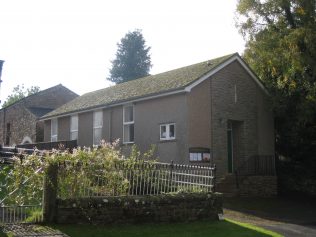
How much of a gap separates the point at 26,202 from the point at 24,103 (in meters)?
32.2

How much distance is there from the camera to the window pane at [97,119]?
87.0 ft

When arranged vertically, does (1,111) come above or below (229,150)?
above

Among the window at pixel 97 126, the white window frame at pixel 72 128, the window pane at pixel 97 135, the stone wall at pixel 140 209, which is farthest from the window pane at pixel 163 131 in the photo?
the stone wall at pixel 140 209

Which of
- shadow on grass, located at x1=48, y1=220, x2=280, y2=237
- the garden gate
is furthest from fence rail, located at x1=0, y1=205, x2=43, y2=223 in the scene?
shadow on grass, located at x1=48, y1=220, x2=280, y2=237

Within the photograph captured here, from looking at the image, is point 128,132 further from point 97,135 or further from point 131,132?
point 97,135

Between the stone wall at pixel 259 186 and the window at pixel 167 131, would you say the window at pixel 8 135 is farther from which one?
the stone wall at pixel 259 186

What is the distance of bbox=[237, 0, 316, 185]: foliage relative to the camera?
70.6 feet

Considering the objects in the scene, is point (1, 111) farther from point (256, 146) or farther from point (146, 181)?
point (146, 181)

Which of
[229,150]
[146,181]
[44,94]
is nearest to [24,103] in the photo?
[44,94]

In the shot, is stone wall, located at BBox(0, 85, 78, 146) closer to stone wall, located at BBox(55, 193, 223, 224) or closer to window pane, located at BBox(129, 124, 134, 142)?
window pane, located at BBox(129, 124, 134, 142)

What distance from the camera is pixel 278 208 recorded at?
19.2 m

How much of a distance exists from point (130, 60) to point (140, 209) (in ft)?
169

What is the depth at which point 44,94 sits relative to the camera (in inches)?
1753

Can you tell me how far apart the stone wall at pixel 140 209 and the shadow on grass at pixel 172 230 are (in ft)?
0.76
